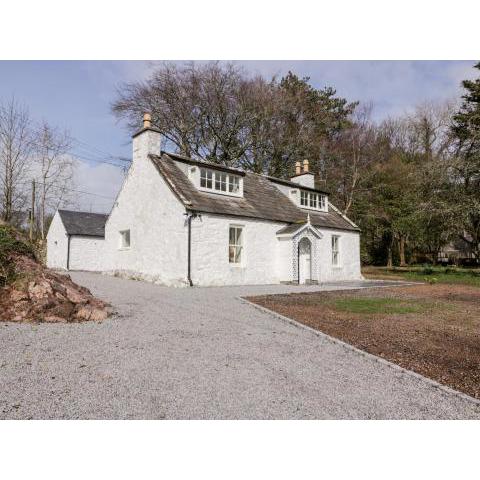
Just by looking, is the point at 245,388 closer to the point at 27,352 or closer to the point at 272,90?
the point at 27,352

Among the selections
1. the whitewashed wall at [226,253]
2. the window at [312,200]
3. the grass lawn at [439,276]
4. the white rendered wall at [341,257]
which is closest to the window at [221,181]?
the whitewashed wall at [226,253]

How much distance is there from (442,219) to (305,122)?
14575 mm

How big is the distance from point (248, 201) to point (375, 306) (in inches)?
373

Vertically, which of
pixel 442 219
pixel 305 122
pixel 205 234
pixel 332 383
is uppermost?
pixel 305 122

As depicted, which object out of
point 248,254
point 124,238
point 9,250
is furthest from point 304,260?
point 9,250

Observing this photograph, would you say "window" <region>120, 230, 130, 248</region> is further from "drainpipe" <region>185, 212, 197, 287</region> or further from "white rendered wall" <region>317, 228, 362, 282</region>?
"white rendered wall" <region>317, 228, 362, 282</region>

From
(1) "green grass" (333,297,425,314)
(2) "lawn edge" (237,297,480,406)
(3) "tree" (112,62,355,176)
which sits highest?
(3) "tree" (112,62,355,176)

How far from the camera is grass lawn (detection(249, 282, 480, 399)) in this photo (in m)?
5.35

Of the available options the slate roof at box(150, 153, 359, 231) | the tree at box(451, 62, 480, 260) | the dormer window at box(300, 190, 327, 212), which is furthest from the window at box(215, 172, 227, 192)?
the tree at box(451, 62, 480, 260)

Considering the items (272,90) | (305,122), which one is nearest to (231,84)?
(272,90)

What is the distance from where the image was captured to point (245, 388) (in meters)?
4.26

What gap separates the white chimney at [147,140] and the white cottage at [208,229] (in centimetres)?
5

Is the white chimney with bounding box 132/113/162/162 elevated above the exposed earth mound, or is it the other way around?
the white chimney with bounding box 132/113/162/162

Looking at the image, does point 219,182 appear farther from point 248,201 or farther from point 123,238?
point 123,238
